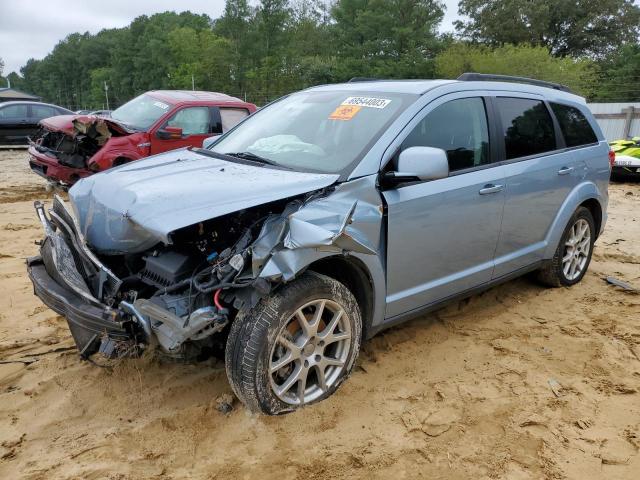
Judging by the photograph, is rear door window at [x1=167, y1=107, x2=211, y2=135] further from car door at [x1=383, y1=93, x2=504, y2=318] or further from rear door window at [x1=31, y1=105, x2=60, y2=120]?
rear door window at [x1=31, y1=105, x2=60, y2=120]

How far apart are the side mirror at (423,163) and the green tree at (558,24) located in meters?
52.8

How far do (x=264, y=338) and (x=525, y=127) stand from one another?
274cm

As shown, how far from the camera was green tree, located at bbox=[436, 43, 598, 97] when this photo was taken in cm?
3569

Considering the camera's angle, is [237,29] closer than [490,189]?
No

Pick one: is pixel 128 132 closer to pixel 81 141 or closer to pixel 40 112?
pixel 81 141

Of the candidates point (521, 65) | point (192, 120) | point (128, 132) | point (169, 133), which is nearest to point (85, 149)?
point (128, 132)

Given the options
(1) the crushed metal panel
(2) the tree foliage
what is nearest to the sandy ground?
(1) the crushed metal panel

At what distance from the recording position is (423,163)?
116 inches

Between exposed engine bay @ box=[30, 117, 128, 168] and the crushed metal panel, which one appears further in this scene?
exposed engine bay @ box=[30, 117, 128, 168]

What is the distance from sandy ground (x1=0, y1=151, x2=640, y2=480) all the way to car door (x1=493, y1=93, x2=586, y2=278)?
588mm

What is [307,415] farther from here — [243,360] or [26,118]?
[26,118]

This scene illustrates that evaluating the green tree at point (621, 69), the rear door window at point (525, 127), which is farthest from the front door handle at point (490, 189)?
the green tree at point (621, 69)

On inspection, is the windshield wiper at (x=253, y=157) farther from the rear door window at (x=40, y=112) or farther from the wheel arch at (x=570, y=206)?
the rear door window at (x=40, y=112)

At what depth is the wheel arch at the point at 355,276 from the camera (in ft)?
9.53
